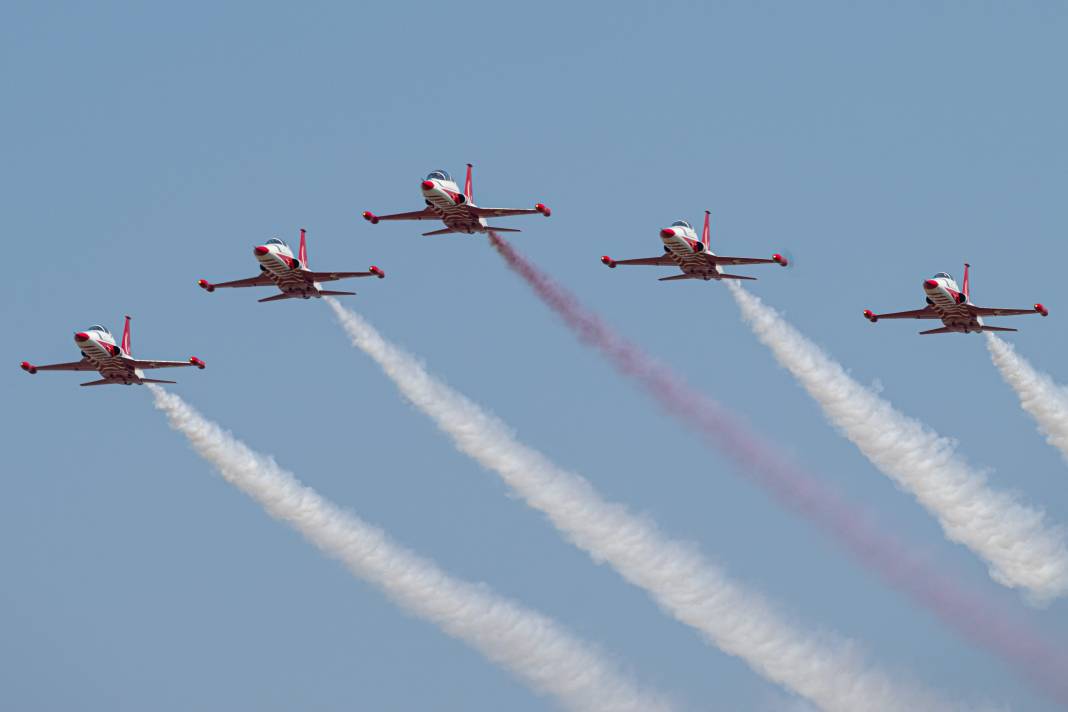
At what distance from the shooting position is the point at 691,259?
122938 mm

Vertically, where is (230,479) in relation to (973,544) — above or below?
below

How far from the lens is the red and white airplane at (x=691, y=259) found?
4803 inches

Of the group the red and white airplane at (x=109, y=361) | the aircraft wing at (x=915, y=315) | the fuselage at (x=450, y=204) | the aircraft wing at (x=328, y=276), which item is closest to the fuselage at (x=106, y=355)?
the red and white airplane at (x=109, y=361)

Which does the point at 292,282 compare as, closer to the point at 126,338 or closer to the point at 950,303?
the point at 126,338

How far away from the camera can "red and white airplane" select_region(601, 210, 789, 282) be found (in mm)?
122000

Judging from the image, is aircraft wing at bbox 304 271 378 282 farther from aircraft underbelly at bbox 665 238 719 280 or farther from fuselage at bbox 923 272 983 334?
fuselage at bbox 923 272 983 334

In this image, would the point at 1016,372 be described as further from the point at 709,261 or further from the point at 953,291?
the point at 709,261

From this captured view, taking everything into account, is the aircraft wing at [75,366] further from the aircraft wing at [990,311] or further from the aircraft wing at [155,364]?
the aircraft wing at [990,311]

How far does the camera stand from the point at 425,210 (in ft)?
409

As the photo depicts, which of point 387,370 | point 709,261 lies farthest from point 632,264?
point 387,370

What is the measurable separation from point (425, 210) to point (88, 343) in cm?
1849

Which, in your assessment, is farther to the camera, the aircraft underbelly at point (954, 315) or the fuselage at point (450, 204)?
the fuselage at point (450, 204)

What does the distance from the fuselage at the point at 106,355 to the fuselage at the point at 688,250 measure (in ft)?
92.5

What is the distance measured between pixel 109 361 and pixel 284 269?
10.1m
